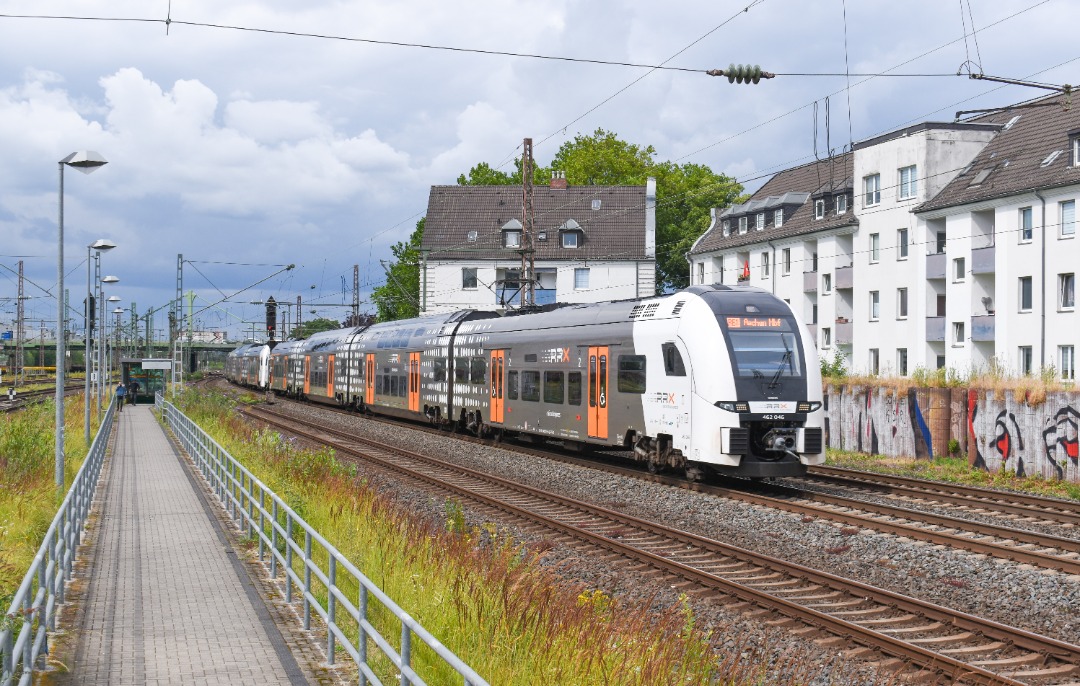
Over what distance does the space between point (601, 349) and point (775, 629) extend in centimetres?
1244

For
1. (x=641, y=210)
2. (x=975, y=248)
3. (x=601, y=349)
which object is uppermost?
(x=641, y=210)

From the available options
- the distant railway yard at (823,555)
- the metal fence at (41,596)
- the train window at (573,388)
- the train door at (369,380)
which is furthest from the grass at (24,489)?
the train door at (369,380)

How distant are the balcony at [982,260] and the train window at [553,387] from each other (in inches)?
953

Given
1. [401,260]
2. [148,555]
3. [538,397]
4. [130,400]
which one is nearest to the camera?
[148,555]

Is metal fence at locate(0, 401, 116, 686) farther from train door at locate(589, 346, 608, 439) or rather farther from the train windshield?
train door at locate(589, 346, 608, 439)

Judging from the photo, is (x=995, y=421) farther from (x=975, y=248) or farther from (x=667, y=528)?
(x=975, y=248)

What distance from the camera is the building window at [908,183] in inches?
1849

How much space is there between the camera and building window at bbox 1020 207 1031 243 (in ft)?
133

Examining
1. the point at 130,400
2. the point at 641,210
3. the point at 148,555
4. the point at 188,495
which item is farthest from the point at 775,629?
the point at 641,210

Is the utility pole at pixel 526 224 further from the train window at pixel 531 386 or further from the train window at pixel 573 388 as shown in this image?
the train window at pixel 573 388

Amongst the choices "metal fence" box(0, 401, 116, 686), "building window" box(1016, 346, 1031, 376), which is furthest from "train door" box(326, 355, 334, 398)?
"metal fence" box(0, 401, 116, 686)

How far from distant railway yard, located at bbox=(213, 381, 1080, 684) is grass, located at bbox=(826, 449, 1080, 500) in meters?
1.78

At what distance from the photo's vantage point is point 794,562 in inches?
496

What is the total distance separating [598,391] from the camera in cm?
2191
